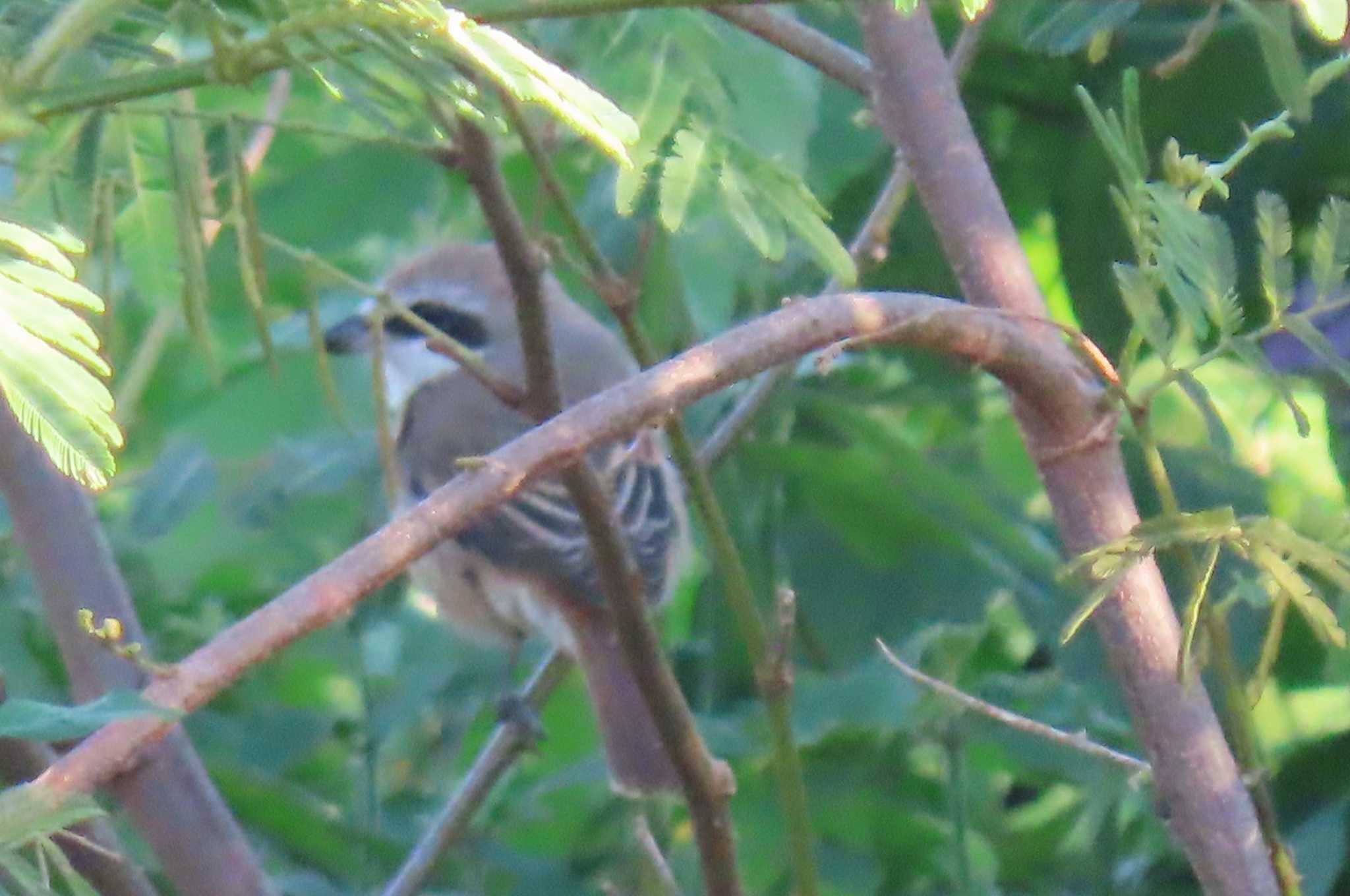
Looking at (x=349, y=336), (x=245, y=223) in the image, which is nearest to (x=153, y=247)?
(x=245, y=223)

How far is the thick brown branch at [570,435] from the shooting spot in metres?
0.75

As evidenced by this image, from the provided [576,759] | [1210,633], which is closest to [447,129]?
[1210,633]

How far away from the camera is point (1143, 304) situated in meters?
1.05

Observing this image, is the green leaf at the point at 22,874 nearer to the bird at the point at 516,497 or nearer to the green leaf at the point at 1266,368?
the green leaf at the point at 1266,368

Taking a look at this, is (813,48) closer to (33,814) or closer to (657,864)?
(657,864)

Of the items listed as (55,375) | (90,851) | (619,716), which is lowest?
(619,716)

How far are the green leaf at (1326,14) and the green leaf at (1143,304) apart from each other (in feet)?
0.67

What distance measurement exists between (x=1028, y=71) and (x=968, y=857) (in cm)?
88

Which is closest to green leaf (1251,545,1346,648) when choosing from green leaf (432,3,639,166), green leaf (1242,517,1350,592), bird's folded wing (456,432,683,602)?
green leaf (1242,517,1350,592)

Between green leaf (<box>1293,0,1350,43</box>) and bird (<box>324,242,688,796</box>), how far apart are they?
1.60m

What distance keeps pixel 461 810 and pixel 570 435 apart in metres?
0.93

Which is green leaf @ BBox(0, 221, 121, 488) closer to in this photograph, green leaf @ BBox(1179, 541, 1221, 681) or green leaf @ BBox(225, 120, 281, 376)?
green leaf @ BBox(225, 120, 281, 376)

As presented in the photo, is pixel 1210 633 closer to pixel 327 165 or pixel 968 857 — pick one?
pixel 968 857

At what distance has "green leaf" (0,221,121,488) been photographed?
694 millimetres
